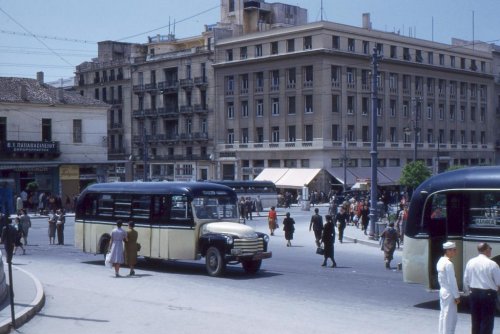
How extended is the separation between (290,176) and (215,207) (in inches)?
1850

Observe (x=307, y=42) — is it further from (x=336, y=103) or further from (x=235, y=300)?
(x=235, y=300)

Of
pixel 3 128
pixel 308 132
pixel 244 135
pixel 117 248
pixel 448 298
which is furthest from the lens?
pixel 244 135

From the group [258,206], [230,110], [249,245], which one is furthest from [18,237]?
[230,110]

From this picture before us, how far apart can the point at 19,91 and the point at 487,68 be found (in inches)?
2073

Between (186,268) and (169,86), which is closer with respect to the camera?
(186,268)

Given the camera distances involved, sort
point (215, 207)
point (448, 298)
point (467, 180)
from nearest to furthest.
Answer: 1. point (448, 298)
2. point (467, 180)
3. point (215, 207)

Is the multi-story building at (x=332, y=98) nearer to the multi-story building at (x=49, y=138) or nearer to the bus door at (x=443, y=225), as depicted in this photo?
the multi-story building at (x=49, y=138)

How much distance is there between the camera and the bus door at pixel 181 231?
67.6ft

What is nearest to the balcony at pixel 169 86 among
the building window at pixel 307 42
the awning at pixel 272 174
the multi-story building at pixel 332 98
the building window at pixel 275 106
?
the multi-story building at pixel 332 98

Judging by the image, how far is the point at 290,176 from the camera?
67938 mm

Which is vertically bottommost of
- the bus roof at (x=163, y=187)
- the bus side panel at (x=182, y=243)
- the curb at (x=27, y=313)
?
the curb at (x=27, y=313)

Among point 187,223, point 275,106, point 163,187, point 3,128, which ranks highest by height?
point 275,106

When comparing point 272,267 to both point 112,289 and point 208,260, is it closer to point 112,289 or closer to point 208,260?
point 208,260

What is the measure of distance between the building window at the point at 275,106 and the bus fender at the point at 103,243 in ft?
158
